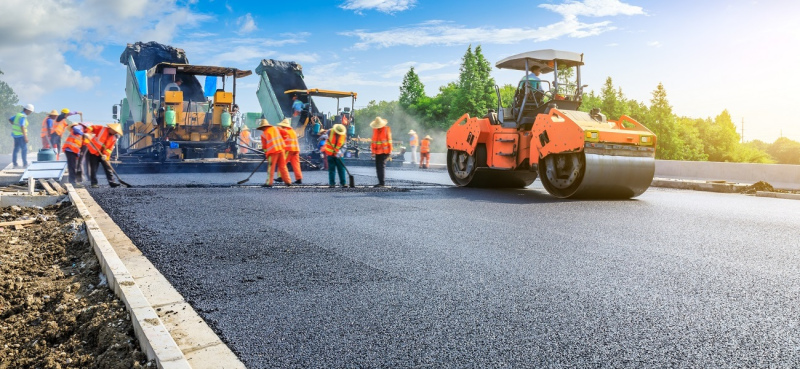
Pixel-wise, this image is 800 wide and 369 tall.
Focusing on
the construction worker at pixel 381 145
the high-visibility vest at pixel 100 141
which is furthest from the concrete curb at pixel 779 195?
the high-visibility vest at pixel 100 141

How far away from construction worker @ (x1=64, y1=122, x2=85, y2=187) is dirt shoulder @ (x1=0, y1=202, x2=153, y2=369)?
5.75 m

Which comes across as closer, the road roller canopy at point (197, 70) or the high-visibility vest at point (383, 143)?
the high-visibility vest at point (383, 143)

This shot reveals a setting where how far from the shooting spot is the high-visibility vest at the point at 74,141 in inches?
402

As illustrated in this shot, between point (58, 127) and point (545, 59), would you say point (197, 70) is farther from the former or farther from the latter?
point (545, 59)

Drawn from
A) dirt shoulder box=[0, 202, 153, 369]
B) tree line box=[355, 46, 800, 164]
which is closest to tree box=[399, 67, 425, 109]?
tree line box=[355, 46, 800, 164]

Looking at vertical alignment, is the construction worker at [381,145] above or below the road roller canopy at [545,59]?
below

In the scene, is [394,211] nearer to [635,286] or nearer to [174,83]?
[635,286]

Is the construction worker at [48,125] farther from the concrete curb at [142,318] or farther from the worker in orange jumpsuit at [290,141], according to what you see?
the concrete curb at [142,318]

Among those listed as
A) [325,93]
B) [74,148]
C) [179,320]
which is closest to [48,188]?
[74,148]

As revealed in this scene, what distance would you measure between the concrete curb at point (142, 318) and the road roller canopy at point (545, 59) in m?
7.60

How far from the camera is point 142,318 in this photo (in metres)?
2.60

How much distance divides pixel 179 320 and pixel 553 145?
705 cm

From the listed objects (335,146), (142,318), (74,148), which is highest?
(335,146)

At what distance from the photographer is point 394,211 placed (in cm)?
710
